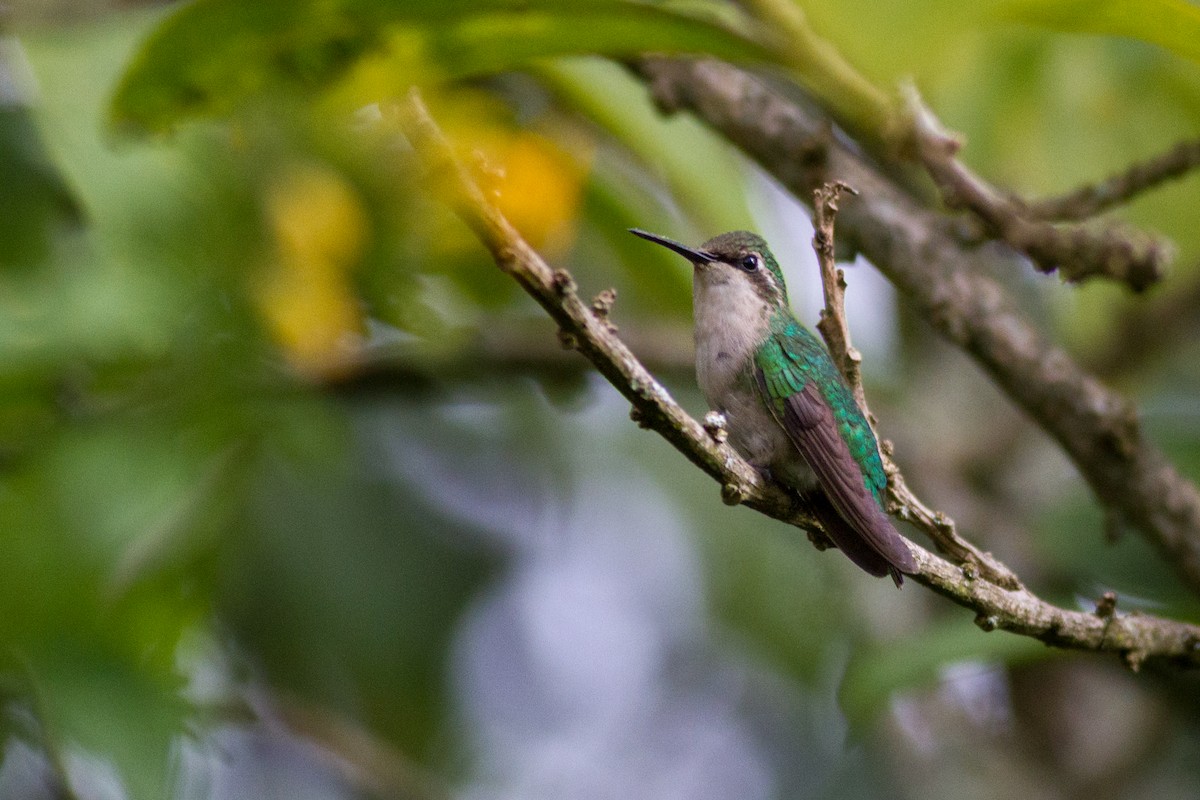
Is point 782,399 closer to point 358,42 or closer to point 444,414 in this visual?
point 358,42

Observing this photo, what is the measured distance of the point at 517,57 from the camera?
2.79 m

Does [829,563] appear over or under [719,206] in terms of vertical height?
under

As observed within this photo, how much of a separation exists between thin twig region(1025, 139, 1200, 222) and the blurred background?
632mm

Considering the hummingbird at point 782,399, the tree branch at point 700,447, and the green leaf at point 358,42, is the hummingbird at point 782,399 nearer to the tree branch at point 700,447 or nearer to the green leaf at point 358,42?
the tree branch at point 700,447

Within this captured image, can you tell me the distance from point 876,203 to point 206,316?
1.64 meters

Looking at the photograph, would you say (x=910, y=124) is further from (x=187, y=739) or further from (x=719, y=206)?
(x=187, y=739)

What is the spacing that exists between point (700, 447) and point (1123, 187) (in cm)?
143

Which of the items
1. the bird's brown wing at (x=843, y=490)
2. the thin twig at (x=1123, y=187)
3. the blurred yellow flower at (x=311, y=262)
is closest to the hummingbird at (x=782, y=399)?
the bird's brown wing at (x=843, y=490)

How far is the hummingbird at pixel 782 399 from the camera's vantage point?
2277 mm

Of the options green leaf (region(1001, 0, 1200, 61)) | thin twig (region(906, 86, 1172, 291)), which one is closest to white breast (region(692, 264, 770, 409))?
thin twig (region(906, 86, 1172, 291))

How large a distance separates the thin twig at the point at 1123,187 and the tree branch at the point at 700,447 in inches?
36.7

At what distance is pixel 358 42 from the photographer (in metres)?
2.92

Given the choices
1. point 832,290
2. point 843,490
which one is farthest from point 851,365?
point 843,490

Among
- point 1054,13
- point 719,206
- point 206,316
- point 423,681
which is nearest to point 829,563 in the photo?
point 423,681
